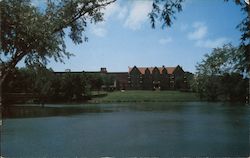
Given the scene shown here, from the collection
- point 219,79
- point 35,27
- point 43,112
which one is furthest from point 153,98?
point 35,27

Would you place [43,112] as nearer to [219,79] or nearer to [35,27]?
[219,79]

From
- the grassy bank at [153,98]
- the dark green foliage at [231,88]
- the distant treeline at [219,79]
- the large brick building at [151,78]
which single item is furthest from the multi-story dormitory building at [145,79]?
the dark green foliage at [231,88]

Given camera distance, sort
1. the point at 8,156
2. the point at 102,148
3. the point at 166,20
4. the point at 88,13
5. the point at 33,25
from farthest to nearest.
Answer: the point at 102,148 < the point at 8,156 < the point at 88,13 < the point at 33,25 < the point at 166,20

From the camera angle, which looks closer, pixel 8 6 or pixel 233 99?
pixel 8 6

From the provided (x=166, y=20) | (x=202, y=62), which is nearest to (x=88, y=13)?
(x=166, y=20)

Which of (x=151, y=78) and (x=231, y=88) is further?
(x=151, y=78)

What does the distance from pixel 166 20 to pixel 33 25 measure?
2.40 meters

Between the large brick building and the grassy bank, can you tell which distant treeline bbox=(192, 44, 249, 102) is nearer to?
the grassy bank

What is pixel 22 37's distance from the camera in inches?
273

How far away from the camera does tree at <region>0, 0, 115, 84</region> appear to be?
6867mm

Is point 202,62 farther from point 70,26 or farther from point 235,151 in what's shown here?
point 70,26

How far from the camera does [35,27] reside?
6.80 m

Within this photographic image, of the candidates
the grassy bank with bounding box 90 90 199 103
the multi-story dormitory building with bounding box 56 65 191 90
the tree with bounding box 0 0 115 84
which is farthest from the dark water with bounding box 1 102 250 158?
the multi-story dormitory building with bounding box 56 65 191 90

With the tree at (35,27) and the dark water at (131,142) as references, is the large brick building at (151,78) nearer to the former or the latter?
the dark water at (131,142)
